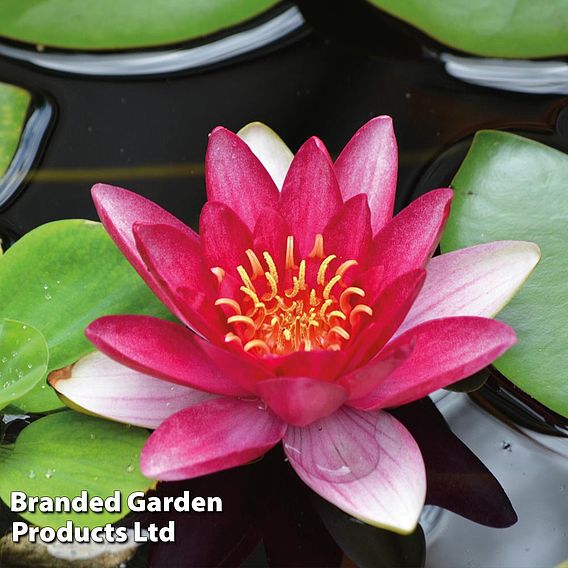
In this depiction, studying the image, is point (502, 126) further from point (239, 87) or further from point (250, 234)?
point (250, 234)

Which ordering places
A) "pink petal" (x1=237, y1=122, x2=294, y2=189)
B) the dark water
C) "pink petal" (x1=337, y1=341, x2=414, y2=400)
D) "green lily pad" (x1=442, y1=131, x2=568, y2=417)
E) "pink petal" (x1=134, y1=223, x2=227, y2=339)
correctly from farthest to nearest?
the dark water → "pink petal" (x1=237, y1=122, x2=294, y2=189) → "green lily pad" (x1=442, y1=131, x2=568, y2=417) → "pink petal" (x1=134, y1=223, x2=227, y2=339) → "pink petal" (x1=337, y1=341, x2=414, y2=400)

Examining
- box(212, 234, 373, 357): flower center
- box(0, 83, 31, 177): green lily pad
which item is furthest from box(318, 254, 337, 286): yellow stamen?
box(0, 83, 31, 177): green lily pad

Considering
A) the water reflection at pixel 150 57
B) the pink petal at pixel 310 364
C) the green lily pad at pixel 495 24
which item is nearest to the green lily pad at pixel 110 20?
the water reflection at pixel 150 57

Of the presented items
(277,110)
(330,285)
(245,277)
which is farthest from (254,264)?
(277,110)

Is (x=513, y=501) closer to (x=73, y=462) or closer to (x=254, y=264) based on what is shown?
(x=254, y=264)

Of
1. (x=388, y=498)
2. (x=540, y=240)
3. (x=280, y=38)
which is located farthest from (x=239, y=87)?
(x=388, y=498)

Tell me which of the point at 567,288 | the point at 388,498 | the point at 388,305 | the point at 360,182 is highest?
the point at 360,182

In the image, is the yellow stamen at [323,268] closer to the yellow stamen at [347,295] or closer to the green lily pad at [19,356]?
the yellow stamen at [347,295]

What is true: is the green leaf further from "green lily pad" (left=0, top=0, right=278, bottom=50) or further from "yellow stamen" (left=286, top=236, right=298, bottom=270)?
"green lily pad" (left=0, top=0, right=278, bottom=50)
